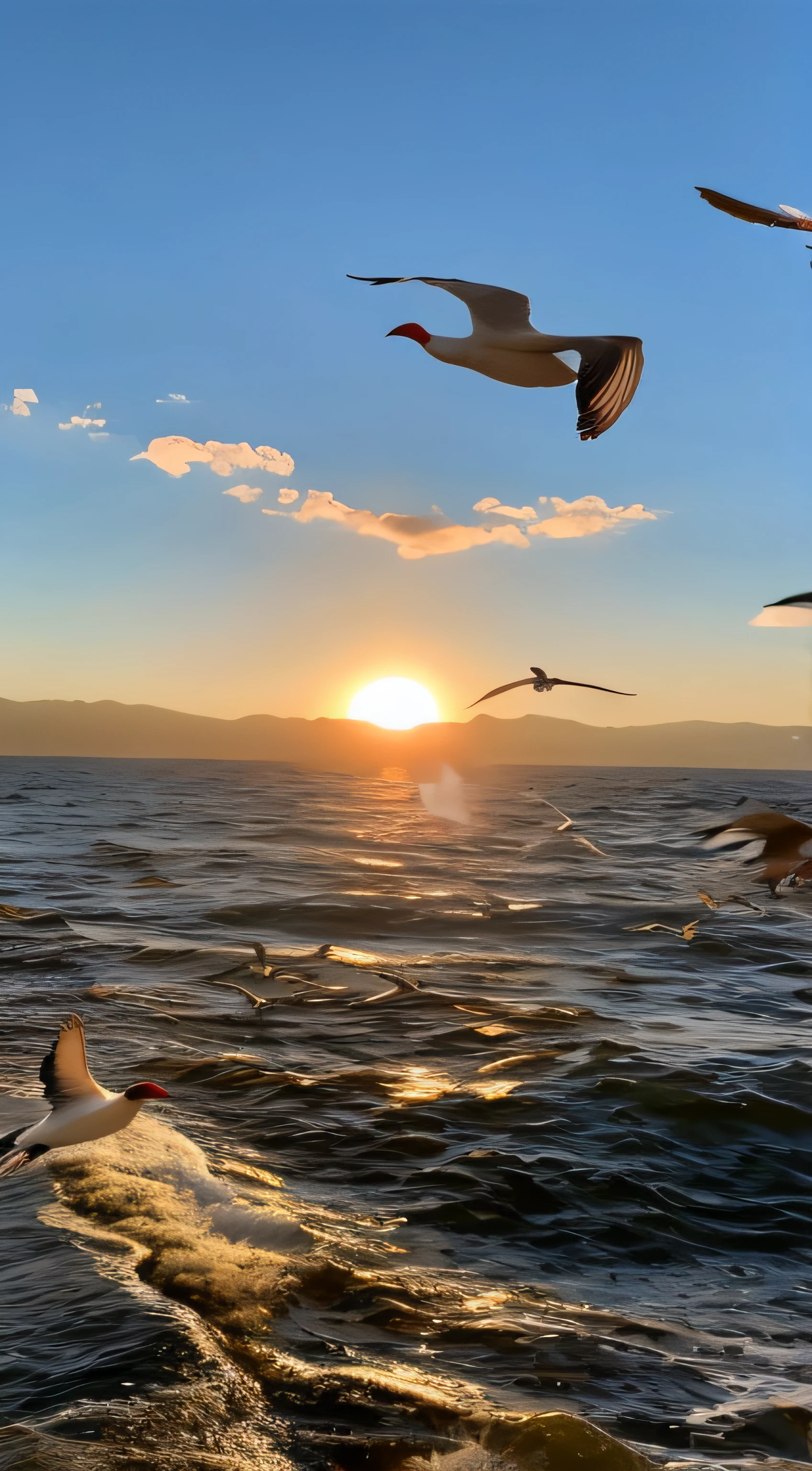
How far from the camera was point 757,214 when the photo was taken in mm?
2787

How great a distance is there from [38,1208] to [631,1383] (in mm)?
3416

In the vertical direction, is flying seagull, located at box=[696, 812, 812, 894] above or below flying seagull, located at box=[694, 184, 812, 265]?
below

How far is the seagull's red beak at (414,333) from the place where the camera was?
3445 millimetres

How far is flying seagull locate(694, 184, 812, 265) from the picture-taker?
2.65 metres

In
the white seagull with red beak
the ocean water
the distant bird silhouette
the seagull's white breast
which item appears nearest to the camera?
the seagull's white breast

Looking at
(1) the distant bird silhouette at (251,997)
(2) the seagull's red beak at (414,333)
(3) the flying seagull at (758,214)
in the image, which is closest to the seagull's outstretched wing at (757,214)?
(3) the flying seagull at (758,214)

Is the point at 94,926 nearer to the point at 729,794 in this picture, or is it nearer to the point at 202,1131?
the point at 202,1131

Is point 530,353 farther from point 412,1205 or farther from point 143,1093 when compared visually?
point 412,1205

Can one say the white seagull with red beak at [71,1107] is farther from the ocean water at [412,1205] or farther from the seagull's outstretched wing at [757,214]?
the seagull's outstretched wing at [757,214]

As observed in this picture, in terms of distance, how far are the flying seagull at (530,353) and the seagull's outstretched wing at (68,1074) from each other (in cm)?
381

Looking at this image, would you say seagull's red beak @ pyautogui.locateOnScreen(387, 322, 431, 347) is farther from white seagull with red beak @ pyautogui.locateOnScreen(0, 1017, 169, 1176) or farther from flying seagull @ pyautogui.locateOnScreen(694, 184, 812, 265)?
white seagull with red beak @ pyautogui.locateOnScreen(0, 1017, 169, 1176)

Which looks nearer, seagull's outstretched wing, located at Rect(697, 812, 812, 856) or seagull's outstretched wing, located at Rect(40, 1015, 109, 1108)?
seagull's outstretched wing, located at Rect(697, 812, 812, 856)

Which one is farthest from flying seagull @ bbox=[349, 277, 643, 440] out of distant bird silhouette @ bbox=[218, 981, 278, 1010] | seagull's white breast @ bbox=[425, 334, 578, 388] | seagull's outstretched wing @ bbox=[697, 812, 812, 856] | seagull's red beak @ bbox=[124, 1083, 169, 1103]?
distant bird silhouette @ bbox=[218, 981, 278, 1010]

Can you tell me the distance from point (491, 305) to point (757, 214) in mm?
1046
